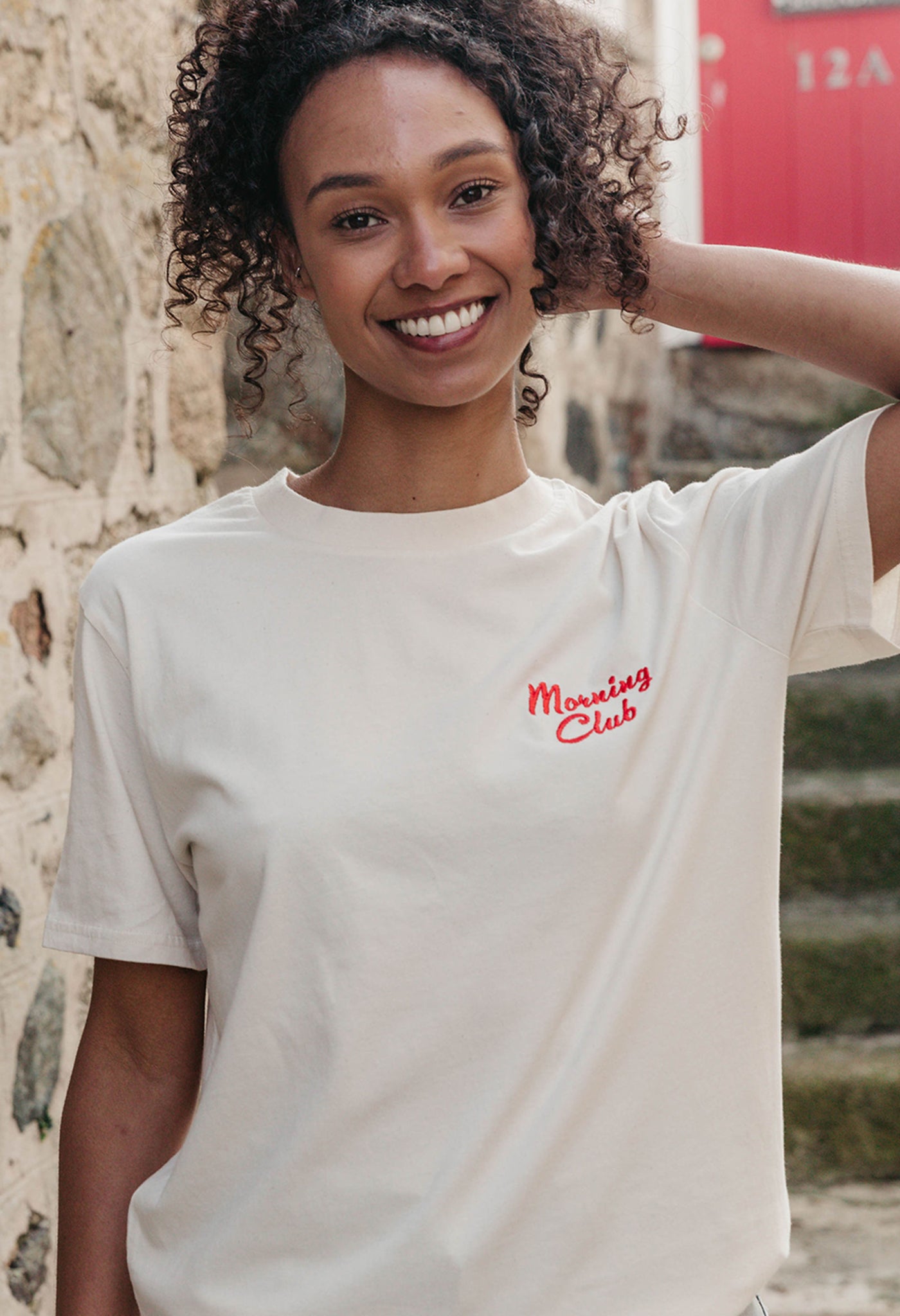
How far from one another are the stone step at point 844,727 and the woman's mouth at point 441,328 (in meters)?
2.42

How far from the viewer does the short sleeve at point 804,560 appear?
116cm

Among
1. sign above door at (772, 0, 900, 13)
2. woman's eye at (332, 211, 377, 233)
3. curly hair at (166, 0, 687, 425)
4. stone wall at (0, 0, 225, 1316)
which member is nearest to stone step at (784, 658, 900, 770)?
stone wall at (0, 0, 225, 1316)

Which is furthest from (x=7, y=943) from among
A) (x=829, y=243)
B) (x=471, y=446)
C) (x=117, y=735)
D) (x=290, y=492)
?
(x=829, y=243)

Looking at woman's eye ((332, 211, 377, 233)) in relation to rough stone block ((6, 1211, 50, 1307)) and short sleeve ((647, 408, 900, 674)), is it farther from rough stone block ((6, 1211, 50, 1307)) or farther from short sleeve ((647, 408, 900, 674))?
rough stone block ((6, 1211, 50, 1307))

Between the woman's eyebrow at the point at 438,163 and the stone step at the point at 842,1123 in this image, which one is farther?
the stone step at the point at 842,1123

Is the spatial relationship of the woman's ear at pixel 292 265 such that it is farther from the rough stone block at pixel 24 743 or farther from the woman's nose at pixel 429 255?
the rough stone block at pixel 24 743

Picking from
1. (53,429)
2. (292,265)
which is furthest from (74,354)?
(292,265)

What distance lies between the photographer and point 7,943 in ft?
5.69

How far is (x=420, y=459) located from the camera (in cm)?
129

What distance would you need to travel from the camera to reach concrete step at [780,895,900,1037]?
9.97 ft

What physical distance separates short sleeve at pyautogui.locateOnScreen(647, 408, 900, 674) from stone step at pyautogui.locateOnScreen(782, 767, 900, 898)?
2111mm

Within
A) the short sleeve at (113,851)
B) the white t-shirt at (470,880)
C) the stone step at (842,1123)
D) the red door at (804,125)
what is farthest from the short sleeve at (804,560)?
the red door at (804,125)

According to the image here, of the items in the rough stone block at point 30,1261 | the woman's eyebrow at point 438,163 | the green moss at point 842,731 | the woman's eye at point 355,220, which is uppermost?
the woman's eyebrow at point 438,163

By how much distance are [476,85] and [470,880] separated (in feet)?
2.08
